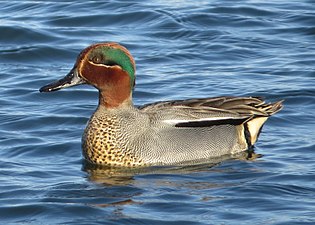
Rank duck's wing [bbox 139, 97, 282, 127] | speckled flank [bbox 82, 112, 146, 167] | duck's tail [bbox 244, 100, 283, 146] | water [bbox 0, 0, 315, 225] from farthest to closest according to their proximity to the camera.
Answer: duck's tail [bbox 244, 100, 283, 146] → duck's wing [bbox 139, 97, 282, 127] → speckled flank [bbox 82, 112, 146, 167] → water [bbox 0, 0, 315, 225]

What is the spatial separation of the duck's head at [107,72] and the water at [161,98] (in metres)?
0.69

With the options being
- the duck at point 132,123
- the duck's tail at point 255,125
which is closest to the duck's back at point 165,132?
the duck at point 132,123

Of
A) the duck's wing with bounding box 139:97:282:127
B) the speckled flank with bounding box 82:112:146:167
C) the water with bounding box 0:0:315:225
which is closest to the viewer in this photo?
the water with bounding box 0:0:315:225

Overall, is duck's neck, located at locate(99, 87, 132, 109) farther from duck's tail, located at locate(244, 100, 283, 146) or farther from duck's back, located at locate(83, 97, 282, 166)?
duck's tail, located at locate(244, 100, 283, 146)

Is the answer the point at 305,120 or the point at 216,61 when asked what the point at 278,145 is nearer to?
the point at 305,120

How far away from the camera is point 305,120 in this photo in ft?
42.7

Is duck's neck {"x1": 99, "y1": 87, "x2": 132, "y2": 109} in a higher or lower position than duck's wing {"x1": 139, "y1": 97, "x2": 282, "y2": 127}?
higher

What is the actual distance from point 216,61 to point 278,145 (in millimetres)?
3678

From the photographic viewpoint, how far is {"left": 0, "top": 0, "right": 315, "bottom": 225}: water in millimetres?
10109

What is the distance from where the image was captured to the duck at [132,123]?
11578 mm

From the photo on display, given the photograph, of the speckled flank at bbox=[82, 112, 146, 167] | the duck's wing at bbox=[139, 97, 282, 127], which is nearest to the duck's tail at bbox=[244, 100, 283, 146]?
the duck's wing at bbox=[139, 97, 282, 127]

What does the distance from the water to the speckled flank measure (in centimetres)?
14

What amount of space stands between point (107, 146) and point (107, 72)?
2.26 feet

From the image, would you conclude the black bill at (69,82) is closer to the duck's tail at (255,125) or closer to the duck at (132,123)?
the duck at (132,123)
